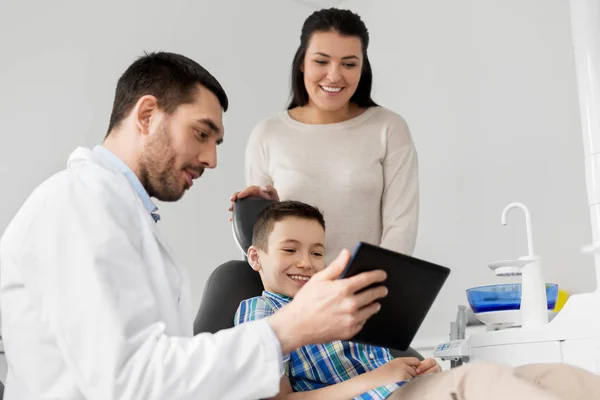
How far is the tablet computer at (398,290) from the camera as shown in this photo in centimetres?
105

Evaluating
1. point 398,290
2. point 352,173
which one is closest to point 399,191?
point 352,173

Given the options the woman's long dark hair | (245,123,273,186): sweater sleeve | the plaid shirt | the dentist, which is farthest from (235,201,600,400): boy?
the woman's long dark hair

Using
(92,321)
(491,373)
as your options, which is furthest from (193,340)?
(491,373)

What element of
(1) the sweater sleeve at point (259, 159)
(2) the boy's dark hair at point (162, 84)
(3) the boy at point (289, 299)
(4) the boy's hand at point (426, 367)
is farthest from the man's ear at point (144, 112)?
(1) the sweater sleeve at point (259, 159)

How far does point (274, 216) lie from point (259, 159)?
0.39m

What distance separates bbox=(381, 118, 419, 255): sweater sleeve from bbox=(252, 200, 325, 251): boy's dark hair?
0.85 ft

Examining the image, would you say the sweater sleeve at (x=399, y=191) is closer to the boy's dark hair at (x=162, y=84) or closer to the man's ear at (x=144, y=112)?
the boy's dark hair at (x=162, y=84)

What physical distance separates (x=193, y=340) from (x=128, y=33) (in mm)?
2805

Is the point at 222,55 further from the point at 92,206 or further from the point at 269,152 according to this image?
the point at 92,206

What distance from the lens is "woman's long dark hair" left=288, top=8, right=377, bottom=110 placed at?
2.02 m

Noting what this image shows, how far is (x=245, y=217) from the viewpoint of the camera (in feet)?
5.98

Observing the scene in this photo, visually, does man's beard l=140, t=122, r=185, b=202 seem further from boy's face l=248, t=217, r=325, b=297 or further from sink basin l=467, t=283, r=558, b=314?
sink basin l=467, t=283, r=558, b=314

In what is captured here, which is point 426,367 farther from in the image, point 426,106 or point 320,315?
point 426,106

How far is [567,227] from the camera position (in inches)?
110
